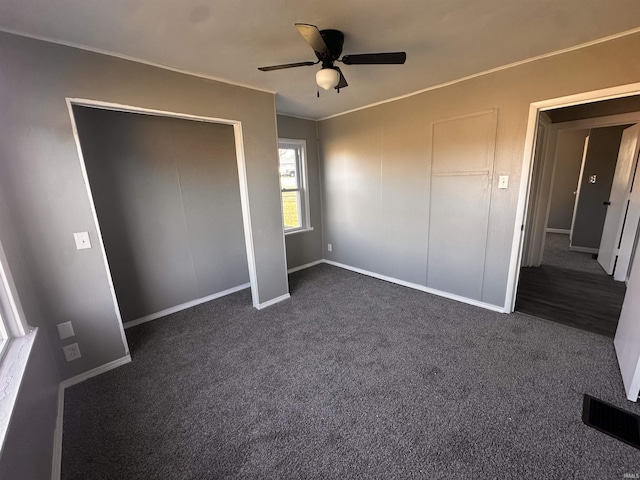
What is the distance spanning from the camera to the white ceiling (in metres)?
1.51

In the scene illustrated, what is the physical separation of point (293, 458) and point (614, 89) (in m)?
3.43

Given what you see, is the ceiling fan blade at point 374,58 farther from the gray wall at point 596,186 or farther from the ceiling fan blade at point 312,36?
the gray wall at point 596,186

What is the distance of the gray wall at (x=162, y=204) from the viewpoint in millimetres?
2605

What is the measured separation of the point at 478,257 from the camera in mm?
2928

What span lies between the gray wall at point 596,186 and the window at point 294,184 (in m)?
5.19

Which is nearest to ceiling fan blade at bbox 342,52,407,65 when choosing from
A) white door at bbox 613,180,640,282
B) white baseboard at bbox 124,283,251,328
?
white baseboard at bbox 124,283,251,328

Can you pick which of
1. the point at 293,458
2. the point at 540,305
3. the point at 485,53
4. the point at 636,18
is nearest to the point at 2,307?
the point at 293,458

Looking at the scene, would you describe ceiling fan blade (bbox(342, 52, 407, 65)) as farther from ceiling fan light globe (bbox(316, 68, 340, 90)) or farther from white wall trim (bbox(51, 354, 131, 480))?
white wall trim (bbox(51, 354, 131, 480))

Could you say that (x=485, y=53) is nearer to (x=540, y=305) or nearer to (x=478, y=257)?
(x=478, y=257)

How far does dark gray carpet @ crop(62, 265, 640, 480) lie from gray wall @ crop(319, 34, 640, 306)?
83 cm

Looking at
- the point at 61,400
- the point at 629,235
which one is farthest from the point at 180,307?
the point at 629,235

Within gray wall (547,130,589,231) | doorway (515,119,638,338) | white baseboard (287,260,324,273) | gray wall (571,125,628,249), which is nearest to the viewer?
doorway (515,119,638,338)

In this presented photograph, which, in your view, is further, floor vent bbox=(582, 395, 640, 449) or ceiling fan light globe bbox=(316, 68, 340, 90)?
ceiling fan light globe bbox=(316, 68, 340, 90)

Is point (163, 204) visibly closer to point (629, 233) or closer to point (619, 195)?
point (629, 233)
